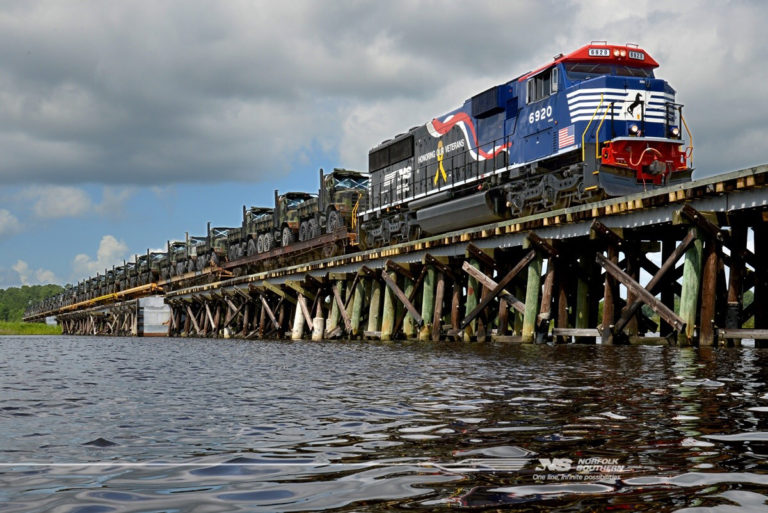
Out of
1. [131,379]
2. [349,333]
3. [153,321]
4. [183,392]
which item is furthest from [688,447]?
[153,321]

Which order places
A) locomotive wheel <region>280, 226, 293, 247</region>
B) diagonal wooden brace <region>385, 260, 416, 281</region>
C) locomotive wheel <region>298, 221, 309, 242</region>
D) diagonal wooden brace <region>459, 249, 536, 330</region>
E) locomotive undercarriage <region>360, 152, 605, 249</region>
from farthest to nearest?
locomotive wheel <region>280, 226, 293, 247</region>, locomotive wheel <region>298, 221, 309, 242</region>, diagonal wooden brace <region>385, 260, 416, 281</region>, diagonal wooden brace <region>459, 249, 536, 330</region>, locomotive undercarriage <region>360, 152, 605, 249</region>

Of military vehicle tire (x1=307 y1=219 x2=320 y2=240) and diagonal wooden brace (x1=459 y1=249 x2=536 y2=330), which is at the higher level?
military vehicle tire (x1=307 y1=219 x2=320 y2=240)

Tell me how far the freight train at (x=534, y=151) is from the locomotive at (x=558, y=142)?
3 cm

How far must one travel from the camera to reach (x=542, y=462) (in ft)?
15.7

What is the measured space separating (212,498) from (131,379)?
8.97 metres

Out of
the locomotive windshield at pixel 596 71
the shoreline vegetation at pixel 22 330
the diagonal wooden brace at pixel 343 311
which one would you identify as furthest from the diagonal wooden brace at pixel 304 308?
the shoreline vegetation at pixel 22 330

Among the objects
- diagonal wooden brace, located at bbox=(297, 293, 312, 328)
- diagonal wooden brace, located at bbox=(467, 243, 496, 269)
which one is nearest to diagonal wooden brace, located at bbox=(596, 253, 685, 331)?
diagonal wooden brace, located at bbox=(467, 243, 496, 269)

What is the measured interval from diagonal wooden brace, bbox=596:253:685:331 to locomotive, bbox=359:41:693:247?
229cm

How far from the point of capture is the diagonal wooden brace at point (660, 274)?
51.4 feet

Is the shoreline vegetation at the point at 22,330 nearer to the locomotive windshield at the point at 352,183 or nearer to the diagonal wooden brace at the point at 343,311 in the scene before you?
the locomotive windshield at the point at 352,183

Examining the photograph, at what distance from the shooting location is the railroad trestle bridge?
15.6m

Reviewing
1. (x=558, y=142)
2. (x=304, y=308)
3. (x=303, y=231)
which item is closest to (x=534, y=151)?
(x=558, y=142)

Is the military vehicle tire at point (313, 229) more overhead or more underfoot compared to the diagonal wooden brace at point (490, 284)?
more overhead

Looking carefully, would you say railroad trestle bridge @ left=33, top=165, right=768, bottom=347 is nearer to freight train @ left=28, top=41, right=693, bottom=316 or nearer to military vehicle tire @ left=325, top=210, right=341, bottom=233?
freight train @ left=28, top=41, right=693, bottom=316
